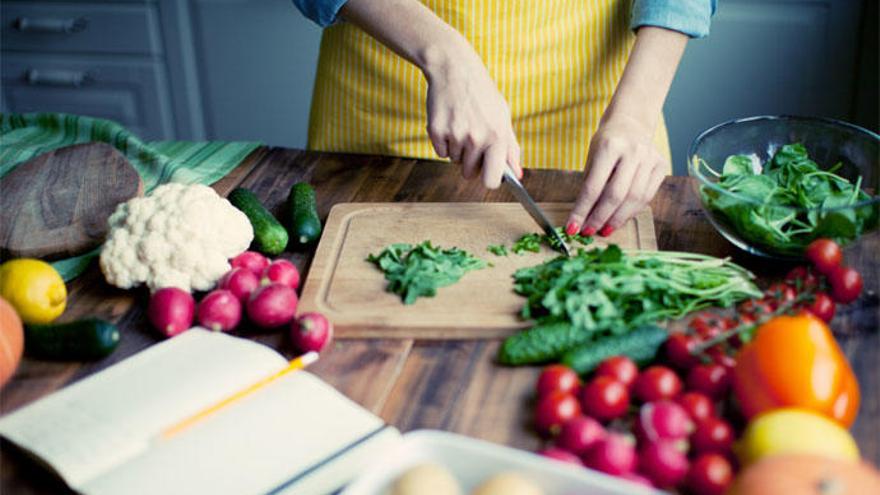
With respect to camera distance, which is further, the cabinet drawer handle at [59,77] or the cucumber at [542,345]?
the cabinet drawer handle at [59,77]

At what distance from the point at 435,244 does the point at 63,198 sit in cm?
63

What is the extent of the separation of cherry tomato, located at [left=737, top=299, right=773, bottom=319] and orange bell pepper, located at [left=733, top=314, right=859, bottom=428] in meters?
0.14

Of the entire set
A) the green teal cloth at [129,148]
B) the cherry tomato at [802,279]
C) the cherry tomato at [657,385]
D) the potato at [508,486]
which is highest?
the potato at [508,486]

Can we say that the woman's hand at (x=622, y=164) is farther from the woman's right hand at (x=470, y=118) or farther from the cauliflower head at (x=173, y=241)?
the cauliflower head at (x=173, y=241)

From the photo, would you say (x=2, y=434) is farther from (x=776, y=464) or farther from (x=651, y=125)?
(x=651, y=125)

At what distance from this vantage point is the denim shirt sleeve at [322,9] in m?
1.56

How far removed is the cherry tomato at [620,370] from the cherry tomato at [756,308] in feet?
0.65

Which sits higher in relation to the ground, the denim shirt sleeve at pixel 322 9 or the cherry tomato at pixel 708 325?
the denim shirt sleeve at pixel 322 9

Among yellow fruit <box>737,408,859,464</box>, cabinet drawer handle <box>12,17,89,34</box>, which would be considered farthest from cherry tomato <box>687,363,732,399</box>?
cabinet drawer handle <box>12,17,89,34</box>

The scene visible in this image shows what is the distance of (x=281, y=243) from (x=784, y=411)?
0.79 metres

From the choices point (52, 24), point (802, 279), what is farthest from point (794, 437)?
point (52, 24)

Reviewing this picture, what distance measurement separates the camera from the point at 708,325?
42.7 inches

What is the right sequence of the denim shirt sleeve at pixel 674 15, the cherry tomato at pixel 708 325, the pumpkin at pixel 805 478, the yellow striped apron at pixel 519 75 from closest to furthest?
the pumpkin at pixel 805 478
the cherry tomato at pixel 708 325
the denim shirt sleeve at pixel 674 15
the yellow striped apron at pixel 519 75

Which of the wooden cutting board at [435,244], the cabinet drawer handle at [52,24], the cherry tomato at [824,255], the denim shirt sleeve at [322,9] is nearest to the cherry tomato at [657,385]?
the wooden cutting board at [435,244]
